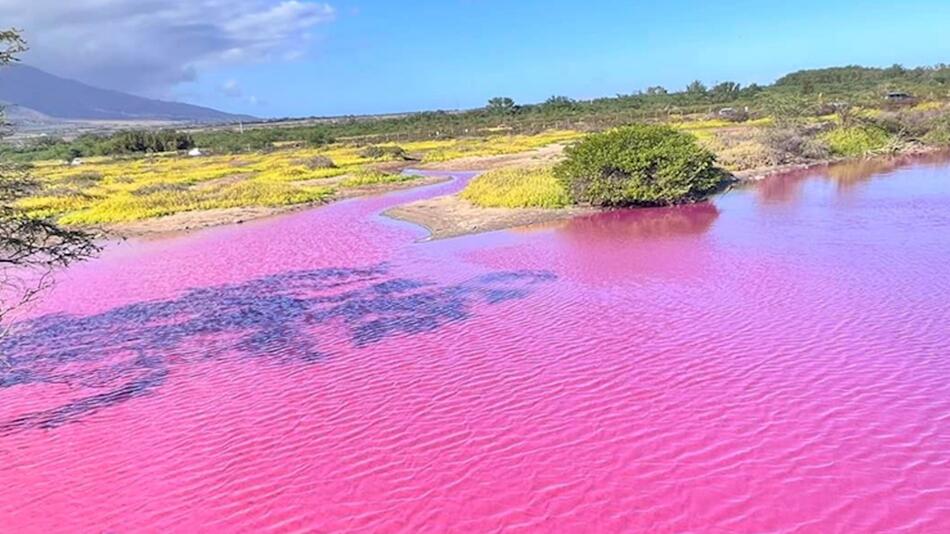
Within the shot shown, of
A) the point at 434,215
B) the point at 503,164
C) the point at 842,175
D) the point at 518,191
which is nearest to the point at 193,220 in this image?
the point at 434,215

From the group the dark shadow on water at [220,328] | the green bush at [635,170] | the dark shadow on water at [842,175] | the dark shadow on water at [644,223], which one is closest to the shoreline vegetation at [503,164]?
the green bush at [635,170]

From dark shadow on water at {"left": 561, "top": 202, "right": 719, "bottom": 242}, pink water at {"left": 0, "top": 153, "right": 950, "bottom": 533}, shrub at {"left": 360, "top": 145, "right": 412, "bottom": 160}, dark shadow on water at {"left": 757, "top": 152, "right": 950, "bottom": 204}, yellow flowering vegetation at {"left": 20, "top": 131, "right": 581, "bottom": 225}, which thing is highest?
shrub at {"left": 360, "top": 145, "right": 412, "bottom": 160}

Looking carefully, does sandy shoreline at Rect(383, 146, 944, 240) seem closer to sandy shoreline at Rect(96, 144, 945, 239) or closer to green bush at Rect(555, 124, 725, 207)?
sandy shoreline at Rect(96, 144, 945, 239)

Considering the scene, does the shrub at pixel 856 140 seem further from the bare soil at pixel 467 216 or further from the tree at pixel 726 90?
the tree at pixel 726 90

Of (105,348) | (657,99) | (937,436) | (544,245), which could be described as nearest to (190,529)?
(105,348)

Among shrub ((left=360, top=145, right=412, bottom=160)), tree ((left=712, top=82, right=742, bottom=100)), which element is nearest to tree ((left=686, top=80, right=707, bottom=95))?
tree ((left=712, top=82, right=742, bottom=100))

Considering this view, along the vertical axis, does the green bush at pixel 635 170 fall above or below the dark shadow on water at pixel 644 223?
above
